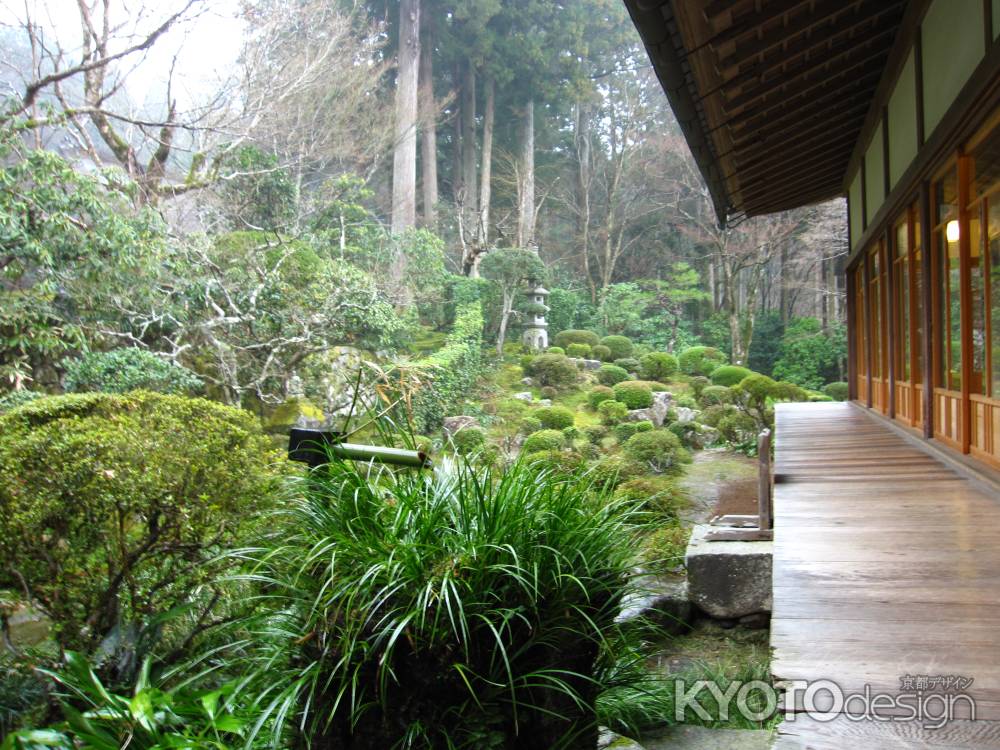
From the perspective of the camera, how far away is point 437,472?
293 centimetres

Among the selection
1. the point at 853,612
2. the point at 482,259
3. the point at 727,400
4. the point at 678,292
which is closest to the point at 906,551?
the point at 853,612

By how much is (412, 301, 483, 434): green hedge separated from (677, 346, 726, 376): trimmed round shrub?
16.9 ft

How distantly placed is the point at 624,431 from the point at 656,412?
2126 millimetres

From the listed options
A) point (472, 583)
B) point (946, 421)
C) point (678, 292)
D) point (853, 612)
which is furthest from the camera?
point (678, 292)

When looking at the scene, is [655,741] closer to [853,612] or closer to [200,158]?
[853,612]

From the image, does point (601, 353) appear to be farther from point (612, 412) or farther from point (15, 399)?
point (15, 399)

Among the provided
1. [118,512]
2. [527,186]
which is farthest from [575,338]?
[118,512]

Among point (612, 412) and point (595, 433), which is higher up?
point (612, 412)

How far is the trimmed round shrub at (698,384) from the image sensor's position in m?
15.5

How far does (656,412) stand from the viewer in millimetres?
14039

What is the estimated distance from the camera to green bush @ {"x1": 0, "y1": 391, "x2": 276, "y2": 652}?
361 centimetres

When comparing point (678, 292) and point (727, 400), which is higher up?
point (678, 292)

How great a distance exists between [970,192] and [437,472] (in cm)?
338

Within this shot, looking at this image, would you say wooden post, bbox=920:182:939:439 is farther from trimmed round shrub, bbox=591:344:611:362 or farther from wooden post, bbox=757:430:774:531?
trimmed round shrub, bbox=591:344:611:362
